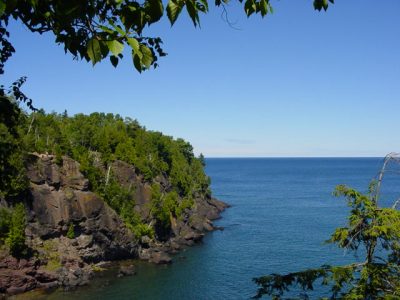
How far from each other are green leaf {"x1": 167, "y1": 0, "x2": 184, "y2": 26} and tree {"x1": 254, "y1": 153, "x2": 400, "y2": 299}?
8.90 metres

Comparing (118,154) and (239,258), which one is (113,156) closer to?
(118,154)

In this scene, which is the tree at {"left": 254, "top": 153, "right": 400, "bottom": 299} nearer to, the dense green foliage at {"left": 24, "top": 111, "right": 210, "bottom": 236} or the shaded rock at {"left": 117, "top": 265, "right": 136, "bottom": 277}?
the shaded rock at {"left": 117, "top": 265, "right": 136, "bottom": 277}

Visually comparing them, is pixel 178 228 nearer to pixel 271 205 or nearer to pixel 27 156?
pixel 27 156

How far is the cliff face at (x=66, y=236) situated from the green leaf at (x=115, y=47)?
145 feet

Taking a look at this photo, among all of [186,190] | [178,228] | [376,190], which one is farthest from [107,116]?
[376,190]

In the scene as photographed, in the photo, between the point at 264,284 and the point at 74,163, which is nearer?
the point at 264,284

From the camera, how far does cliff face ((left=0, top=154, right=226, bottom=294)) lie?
45.3 meters

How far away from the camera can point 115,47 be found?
3.61 metres

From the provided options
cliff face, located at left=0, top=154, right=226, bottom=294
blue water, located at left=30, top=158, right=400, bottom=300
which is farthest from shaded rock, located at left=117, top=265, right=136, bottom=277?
cliff face, located at left=0, top=154, right=226, bottom=294

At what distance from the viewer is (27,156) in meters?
52.5

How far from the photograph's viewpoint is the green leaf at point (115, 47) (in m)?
3.60

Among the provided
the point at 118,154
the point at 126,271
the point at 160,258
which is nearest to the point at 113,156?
the point at 118,154

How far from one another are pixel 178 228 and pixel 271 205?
41961 mm

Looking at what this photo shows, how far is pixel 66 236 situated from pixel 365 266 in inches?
1842
